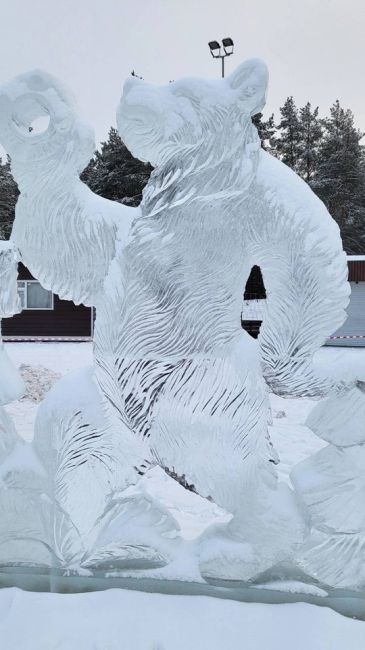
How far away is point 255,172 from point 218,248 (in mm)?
226

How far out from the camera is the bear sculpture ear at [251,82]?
1.29m

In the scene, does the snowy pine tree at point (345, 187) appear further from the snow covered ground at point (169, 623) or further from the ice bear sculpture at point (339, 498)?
the snow covered ground at point (169, 623)

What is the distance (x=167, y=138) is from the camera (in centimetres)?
136

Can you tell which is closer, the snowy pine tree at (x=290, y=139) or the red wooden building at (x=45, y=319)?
the red wooden building at (x=45, y=319)

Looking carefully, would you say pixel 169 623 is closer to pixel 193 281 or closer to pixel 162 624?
pixel 162 624

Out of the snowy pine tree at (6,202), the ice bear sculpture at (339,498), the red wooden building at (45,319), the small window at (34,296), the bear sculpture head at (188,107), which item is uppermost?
the snowy pine tree at (6,202)

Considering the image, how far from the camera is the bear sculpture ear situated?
1289 millimetres

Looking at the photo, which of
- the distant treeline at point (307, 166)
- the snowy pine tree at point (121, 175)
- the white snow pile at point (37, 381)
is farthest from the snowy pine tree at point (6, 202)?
the white snow pile at point (37, 381)

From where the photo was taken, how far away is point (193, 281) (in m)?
1.41

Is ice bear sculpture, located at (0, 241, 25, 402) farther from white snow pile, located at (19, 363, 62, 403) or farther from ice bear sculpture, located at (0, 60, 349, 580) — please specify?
white snow pile, located at (19, 363, 62, 403)

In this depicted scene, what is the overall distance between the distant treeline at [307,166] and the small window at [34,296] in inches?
108

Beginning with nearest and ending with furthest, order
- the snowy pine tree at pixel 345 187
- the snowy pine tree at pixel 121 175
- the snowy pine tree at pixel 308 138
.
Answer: the snowy pine tree at pixel 121 175
the snowy pine tree at pixel 345 187
the snowy pine tree at pixel 308 138

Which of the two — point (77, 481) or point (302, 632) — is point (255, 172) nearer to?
point (77, 481)

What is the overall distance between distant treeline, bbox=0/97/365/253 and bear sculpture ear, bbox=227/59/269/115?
10.1 metres
